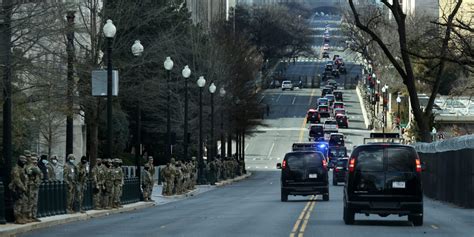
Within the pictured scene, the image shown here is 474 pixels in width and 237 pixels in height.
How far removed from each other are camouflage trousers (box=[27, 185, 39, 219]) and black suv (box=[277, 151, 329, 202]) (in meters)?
16.2

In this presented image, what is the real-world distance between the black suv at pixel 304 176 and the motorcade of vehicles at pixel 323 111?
306 feet

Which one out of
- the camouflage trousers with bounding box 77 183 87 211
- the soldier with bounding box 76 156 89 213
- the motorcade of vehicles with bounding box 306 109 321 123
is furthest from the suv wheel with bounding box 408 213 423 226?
the motorcade of vehicles with bounding box 306 109 321 123

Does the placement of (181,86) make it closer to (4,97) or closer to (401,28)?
(401,28)

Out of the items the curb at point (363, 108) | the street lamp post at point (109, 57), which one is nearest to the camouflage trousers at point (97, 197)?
the street lamp post at point (109, 57)

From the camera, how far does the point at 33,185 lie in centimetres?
3112

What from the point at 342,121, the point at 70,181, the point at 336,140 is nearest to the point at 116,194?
the point at 70,181

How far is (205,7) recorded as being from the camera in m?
136

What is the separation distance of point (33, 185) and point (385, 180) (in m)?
8.94

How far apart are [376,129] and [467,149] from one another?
82829 mm

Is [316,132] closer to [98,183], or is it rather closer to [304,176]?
[304,176]

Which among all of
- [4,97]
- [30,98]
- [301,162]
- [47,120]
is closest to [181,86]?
[47,120]

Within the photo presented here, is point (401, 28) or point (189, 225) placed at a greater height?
point (401, 28)

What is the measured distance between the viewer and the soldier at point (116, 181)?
40547 mm

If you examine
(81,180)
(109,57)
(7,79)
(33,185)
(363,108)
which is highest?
(109,57)
